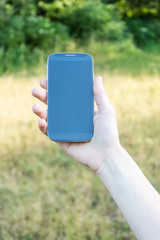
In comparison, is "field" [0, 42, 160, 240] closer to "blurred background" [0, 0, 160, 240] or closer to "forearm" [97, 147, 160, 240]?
"blurred background" [0, 0, 160, 240]

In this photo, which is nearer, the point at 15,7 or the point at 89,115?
the point at 89,115

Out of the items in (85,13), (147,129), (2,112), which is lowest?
(85,13)

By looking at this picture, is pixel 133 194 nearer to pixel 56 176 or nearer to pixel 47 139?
pixel 56 176

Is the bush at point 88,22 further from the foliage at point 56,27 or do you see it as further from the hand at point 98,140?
the hand at point 98,140

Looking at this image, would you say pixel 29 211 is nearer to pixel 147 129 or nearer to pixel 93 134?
pixel 93 134

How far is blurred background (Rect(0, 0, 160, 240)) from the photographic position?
2617mm

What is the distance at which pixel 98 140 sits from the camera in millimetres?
1876

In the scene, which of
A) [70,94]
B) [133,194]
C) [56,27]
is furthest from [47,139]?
[56,27]

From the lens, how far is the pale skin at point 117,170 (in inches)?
56.6

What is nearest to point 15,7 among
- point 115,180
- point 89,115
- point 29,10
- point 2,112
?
point 29,10

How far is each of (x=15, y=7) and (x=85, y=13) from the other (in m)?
2.24

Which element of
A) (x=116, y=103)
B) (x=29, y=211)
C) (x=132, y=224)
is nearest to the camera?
(x=132, y=224)

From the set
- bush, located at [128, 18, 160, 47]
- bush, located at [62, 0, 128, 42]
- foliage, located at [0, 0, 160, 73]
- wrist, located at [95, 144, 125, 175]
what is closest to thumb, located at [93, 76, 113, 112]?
wrist, located at [95, 144, 125, 175]

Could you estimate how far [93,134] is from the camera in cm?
194
